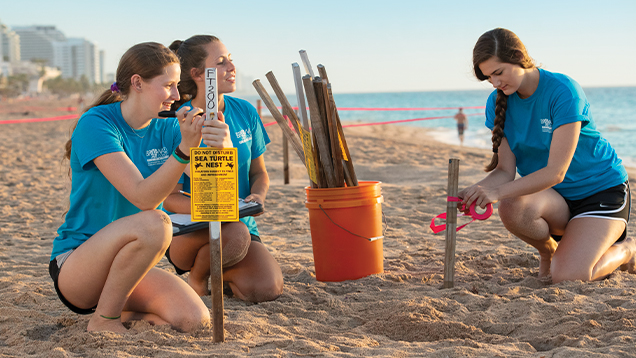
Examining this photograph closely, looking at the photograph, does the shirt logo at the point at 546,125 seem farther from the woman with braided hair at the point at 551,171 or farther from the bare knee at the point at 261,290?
the bare knee at the point at 261,290

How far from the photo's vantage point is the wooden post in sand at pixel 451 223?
2.77m

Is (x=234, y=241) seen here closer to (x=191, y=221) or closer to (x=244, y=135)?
(x=191, y=221)

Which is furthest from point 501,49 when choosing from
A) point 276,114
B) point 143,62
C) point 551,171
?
point 143,62

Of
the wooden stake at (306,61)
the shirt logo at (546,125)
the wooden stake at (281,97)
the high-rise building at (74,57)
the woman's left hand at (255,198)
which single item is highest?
the high-rise building at (74,57)

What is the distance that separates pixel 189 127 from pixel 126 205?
2.17ft

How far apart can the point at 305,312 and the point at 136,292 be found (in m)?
0.81

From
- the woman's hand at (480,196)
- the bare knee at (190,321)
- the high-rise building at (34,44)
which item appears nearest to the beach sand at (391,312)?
the bare knee at (190,321)

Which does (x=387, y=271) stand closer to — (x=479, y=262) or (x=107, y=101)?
(x=479, y=262)

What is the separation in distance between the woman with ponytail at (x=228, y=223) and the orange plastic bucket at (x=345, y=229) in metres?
0.35

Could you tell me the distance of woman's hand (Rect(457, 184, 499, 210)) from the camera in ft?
8.86

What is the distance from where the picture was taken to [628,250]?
9.89 ft

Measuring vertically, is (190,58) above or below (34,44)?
below

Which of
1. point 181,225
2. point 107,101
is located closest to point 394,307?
point 181,225

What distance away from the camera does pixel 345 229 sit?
3094mm
